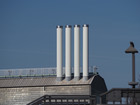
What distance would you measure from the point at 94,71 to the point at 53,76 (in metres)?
5.20

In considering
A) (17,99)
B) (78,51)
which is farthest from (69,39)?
(17,99)

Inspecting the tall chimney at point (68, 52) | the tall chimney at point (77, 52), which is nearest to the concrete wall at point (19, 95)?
the tall chimney at point (68, 52)

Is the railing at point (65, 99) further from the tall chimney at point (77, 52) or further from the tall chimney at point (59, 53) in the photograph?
the tall chimney at point (59, 53)

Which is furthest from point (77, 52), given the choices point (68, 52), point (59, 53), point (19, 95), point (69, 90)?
point (19, 95)

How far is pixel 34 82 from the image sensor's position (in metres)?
59.8

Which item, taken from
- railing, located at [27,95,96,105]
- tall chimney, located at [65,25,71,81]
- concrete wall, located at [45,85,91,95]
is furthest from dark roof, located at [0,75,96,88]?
railing, located at [27,95,96,105]

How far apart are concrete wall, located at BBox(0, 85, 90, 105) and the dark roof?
1.59ft

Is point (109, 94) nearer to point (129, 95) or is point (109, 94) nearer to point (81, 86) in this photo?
point (129, 95)

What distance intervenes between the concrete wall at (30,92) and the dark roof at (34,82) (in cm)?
48

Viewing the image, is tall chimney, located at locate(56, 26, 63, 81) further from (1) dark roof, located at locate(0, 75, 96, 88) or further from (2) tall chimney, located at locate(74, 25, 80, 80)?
(2) tall chimney, located at locate(74, 25, 80, 80)

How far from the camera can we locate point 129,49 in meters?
40.7

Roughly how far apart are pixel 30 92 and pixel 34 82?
1339 mm

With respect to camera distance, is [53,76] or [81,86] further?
[53,76]

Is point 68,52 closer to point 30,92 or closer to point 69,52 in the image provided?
point 69,52
